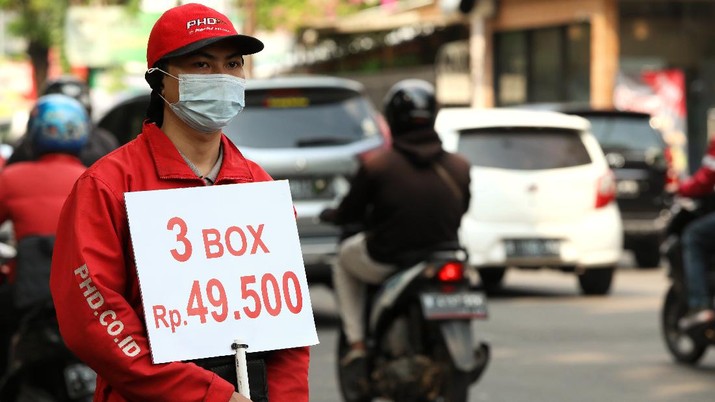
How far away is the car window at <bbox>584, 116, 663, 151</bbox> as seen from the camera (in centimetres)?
1855

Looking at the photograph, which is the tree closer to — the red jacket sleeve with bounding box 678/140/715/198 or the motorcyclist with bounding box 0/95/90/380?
the red jacket sleeve with bounding box 678/140/715/198

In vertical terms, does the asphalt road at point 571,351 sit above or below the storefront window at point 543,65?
below

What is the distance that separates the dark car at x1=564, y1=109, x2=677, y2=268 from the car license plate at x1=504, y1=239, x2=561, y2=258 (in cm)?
356

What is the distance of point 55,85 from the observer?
11148 mm

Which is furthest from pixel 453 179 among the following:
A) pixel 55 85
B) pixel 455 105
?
pixel 455 105

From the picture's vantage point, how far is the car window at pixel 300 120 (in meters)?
12.9

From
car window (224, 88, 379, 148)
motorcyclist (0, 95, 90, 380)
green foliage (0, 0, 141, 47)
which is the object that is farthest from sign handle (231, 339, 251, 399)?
green foliage (0, 0, 141, 47)

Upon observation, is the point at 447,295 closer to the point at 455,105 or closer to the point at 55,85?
the point at 55,85

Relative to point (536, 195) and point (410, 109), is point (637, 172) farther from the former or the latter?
point (410, 109)

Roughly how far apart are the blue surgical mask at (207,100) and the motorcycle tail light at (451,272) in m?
4.33

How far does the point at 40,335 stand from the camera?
259 inches

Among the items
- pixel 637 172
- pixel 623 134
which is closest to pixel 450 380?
pixel 637 172

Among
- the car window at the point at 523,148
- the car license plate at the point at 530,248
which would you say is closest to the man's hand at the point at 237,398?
the car license plate at the point at 530,248

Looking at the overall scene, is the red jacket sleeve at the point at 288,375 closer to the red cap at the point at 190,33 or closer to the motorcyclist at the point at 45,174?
the red cap at the point at 190,33
